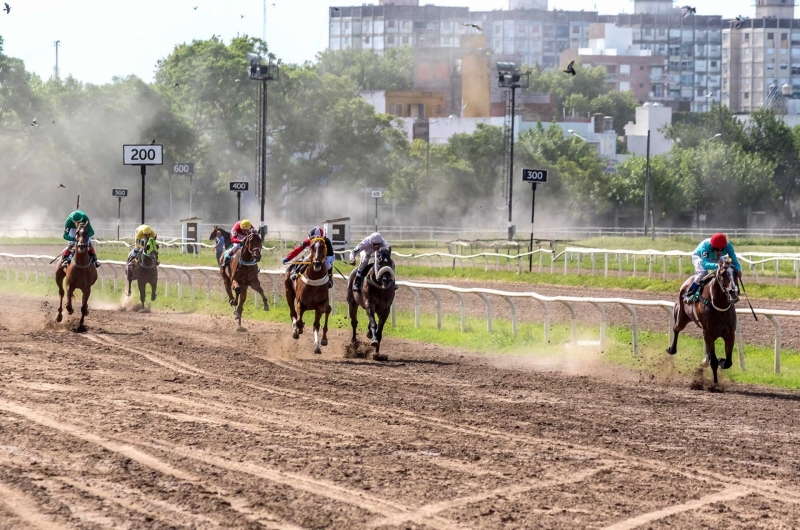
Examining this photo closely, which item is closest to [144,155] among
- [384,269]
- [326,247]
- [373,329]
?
[326,247]

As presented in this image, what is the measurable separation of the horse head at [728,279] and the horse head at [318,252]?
17.6 feet

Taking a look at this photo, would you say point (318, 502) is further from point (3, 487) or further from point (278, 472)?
point (3, 487)

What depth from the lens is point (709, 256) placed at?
14.0 meters

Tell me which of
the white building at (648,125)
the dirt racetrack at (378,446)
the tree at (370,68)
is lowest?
the dirt racetrack at (378,446)

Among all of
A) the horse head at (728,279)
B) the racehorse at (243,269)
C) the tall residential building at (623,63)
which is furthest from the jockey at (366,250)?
the tall residential building at (623,63)

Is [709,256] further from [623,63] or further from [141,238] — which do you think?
[623,63]

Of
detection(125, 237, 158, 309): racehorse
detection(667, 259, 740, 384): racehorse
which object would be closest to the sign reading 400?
detection(125, 237, 158, 309): racehorse

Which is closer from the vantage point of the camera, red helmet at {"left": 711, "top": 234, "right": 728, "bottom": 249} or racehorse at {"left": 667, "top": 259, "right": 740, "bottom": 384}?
racehorse at {"left": 667, "top": 259, "right": 740, "bottom": 384}

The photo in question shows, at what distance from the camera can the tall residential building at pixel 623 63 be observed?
552ft

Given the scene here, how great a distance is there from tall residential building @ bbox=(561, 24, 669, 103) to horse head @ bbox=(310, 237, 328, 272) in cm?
15098

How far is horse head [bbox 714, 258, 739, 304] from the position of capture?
515 inches

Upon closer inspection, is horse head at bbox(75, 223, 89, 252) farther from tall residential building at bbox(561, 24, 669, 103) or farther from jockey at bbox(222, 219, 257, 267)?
tall residential building at bbox(561, 24, 669, 103)

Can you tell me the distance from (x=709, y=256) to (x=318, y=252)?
513 centimetres

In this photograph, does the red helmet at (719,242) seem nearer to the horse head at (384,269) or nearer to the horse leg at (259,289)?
the horse head at (384,269)
